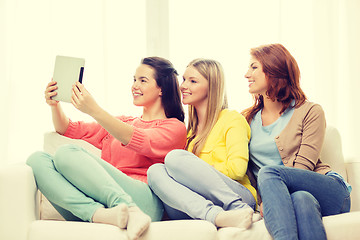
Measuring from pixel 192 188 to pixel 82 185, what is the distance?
41 centimetres

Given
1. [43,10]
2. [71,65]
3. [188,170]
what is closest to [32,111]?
[43,10]

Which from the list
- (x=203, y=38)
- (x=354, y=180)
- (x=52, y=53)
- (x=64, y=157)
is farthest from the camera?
(x=203, y=38)

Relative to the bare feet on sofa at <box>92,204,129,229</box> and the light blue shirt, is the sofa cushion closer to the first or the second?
the bare feet on sofa at <box>92,204,129,229</box>

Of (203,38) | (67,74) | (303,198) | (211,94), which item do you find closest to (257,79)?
(211,94)

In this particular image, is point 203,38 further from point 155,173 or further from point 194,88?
point 155,173

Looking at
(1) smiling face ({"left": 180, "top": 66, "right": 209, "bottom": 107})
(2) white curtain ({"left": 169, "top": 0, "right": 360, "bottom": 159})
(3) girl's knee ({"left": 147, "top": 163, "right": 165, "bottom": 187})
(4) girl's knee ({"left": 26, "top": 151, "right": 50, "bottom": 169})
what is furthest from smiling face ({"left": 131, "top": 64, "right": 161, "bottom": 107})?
(2) white curtain ({"left": 169, "top": 0, "right": 360, "bottom": 159})

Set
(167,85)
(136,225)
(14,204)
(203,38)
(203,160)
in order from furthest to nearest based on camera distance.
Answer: (203,38), (167,85), (203,160), (14,204), (136,225)

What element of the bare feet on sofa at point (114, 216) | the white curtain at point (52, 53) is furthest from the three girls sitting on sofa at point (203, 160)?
the white curtain at point (52, 53)

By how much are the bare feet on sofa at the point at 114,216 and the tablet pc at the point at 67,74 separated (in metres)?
0.56

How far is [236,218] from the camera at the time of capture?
5.03 feet

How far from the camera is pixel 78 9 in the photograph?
2760 millimetres

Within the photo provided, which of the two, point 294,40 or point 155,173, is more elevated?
point 294,40

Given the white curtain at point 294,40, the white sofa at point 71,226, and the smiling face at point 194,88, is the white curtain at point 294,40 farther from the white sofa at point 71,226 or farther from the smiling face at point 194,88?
the white sofa at point 71,226

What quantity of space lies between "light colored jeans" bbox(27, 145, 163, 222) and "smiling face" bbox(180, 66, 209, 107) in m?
0.52
